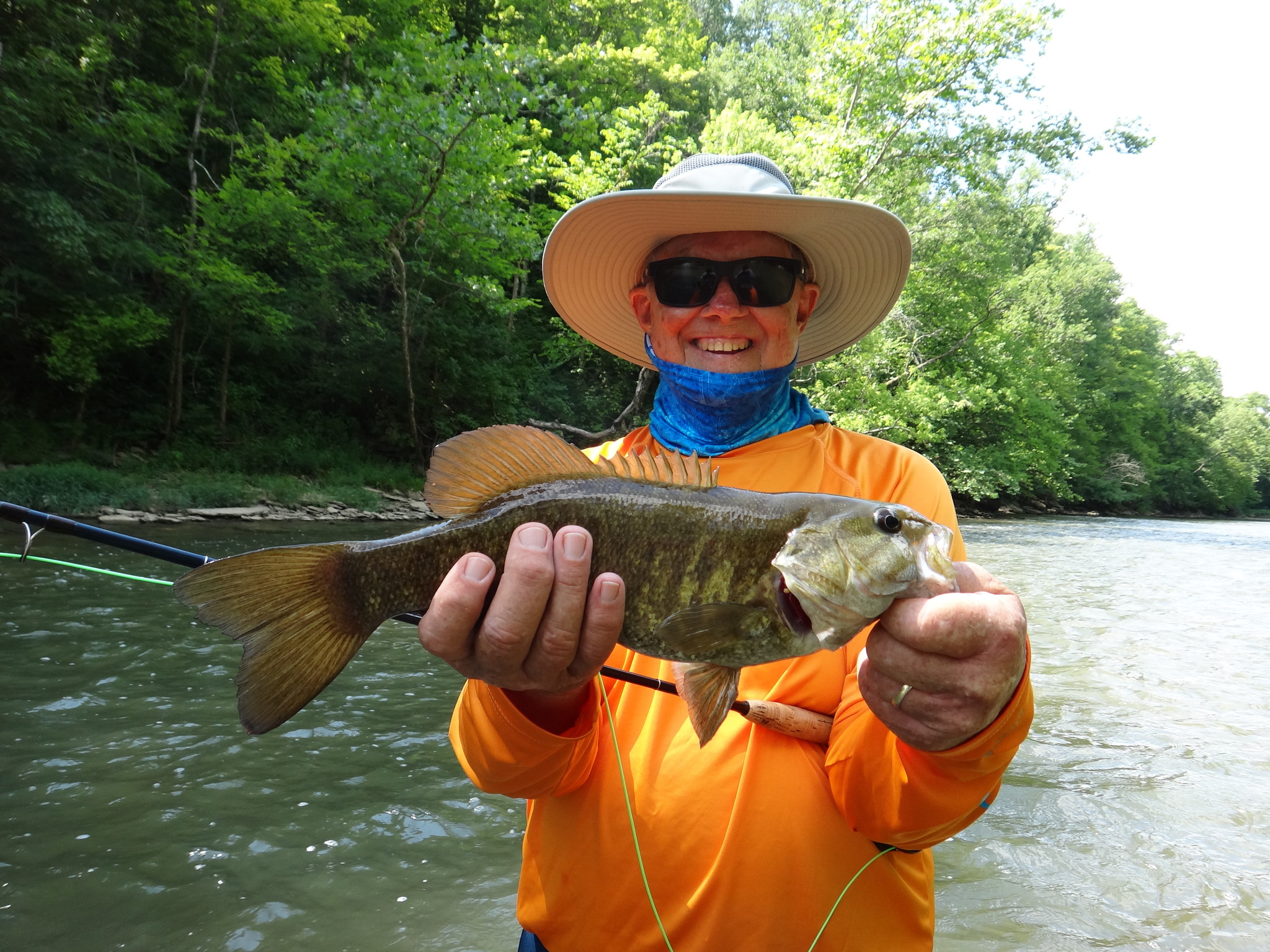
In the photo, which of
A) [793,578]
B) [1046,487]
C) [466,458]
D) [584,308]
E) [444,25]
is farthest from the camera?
[1046,487]

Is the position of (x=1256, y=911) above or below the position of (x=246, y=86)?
below

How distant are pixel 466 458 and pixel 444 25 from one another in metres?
25.8

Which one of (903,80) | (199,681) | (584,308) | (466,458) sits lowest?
(199,681)

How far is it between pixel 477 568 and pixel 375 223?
17.5m

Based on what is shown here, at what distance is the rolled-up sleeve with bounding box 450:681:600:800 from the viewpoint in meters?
1.65

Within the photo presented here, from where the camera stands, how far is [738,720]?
1.83m

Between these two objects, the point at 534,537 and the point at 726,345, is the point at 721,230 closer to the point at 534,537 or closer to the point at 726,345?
the point at 726,345

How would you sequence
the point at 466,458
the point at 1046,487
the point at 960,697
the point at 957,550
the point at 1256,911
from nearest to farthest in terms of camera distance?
the point at 960,697
the point at 466,458
the point at 957,550
the point at 1256,911
the point at 1046,487

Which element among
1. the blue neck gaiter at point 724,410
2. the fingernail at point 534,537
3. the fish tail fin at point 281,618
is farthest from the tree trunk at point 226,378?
the fingernail at point 534,537

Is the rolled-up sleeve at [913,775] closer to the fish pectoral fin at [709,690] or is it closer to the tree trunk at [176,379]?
the fish pectoral fin at [709,690]

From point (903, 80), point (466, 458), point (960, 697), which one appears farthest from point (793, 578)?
point (903, 80)

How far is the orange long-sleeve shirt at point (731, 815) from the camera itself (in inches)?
64.5

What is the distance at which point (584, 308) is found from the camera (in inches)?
123

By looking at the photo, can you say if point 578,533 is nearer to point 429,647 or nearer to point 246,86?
point 429,647
